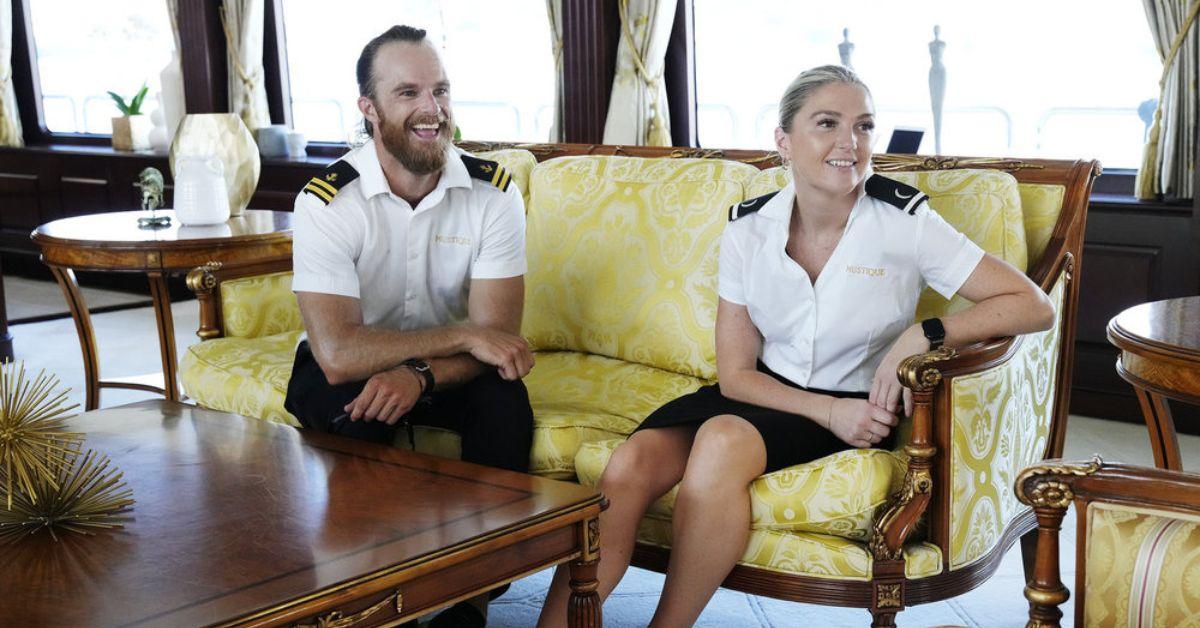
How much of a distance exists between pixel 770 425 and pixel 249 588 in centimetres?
100

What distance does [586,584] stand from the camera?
200 centimetres

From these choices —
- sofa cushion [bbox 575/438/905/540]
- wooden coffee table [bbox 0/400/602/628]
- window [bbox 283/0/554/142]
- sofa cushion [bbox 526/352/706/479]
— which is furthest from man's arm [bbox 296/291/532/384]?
window [bbox 283/0/554/142]

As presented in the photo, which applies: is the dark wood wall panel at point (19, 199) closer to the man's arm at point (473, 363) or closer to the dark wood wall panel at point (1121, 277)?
the man's arm at point (473, 363)

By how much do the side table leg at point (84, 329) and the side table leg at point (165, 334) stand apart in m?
0.35

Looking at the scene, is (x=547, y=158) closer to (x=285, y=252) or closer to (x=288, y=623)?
(x=285, y=252)

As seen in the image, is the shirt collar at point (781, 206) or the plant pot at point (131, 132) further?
the plant pot at point (131, 132)

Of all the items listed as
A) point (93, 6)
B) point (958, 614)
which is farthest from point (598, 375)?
point (93, 6)

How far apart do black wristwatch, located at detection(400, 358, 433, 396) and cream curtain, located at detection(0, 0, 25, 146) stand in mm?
6754

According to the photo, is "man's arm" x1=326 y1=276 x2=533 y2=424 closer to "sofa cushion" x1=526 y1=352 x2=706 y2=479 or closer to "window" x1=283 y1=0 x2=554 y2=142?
"sofa cushion" x1=526 y1=352 x2=706 y2=479

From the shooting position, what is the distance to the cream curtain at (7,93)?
820 cm

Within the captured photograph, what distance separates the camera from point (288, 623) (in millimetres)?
1589

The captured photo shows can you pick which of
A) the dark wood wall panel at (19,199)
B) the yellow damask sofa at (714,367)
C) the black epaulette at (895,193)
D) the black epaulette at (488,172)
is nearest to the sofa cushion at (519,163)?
the yellow damask sofa at (714,367)

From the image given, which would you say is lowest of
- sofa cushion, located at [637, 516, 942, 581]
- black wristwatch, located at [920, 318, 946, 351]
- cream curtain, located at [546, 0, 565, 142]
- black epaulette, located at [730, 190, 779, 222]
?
sofa cushion, located at [637, 516, 942, 581]

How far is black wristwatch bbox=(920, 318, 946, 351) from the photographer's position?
225 centimetres
